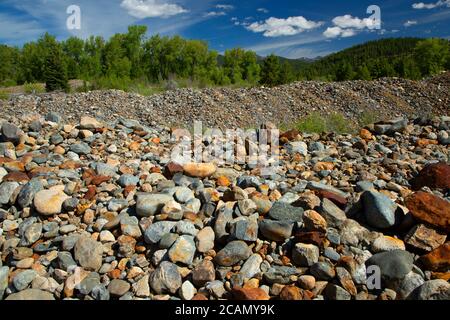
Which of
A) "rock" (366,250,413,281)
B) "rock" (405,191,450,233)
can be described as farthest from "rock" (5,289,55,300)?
"rock" (405,191,450,233)

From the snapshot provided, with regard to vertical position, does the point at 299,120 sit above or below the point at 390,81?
below

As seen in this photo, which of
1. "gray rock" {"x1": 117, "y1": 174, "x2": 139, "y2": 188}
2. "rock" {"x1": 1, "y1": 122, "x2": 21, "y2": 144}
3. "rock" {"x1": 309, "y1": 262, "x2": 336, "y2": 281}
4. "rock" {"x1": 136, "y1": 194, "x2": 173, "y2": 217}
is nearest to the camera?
"rock" {"x1": 309, "y1": 262, "x2": 336, "y2": 281}

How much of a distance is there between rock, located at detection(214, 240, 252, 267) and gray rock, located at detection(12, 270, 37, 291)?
134cm

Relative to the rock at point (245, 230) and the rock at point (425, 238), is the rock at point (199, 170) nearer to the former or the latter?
the rock at point (245, 230)

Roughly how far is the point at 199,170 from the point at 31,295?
1.98 meters

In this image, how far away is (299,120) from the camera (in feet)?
25.6

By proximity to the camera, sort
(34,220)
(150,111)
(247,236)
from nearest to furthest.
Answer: (247,236) < (34,220) < (150,111)

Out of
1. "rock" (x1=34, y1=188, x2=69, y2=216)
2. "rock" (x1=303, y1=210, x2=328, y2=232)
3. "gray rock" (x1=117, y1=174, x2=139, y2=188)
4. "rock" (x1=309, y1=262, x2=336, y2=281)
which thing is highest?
"gray rock" (x1=117, y1=174, x2=139, y2=188)

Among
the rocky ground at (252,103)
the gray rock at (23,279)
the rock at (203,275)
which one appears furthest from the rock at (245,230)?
the rocky ground at (252,103)

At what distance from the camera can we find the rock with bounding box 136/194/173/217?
301 cm

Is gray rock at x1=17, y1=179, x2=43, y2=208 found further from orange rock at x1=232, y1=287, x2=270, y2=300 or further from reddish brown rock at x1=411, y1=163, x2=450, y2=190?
reddish brown rock at x1=411, y1=163, x2=450, y2=190
